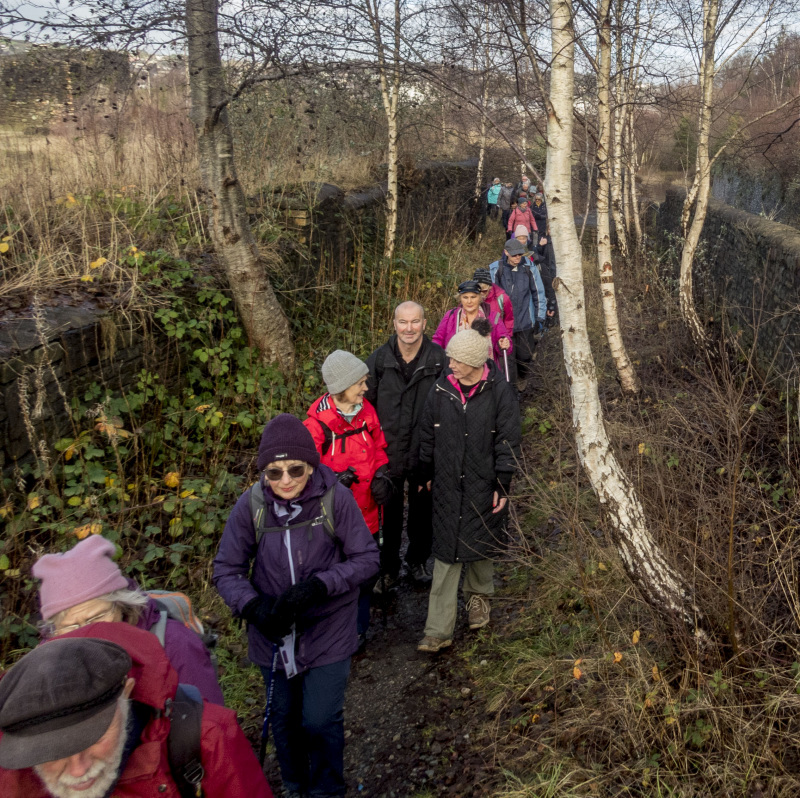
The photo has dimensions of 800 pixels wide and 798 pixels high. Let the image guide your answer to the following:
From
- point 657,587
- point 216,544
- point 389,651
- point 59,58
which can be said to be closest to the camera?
point 657,587

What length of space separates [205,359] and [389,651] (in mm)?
3175

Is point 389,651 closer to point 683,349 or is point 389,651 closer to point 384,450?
point 384,450

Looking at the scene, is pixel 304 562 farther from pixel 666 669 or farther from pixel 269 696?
pixel 666 669

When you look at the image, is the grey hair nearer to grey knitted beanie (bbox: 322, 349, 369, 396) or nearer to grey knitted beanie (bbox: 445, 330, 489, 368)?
grey knitted beanie (bbox: 322, 349, 369, 396)

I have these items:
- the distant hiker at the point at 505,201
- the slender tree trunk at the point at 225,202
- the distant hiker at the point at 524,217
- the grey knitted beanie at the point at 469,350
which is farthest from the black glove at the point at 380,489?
the distant hiker at the point at 505,201

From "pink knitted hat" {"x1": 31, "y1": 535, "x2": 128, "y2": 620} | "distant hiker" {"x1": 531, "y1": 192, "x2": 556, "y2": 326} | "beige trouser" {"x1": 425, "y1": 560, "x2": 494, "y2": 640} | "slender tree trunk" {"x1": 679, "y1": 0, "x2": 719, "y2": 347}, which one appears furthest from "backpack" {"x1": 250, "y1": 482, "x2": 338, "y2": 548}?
"distant hiker" {"x1": 531, "y1": 192, "x2": 556, "y2": 326}

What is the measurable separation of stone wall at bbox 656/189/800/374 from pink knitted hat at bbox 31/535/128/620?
170 inches

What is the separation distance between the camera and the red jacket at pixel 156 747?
179cm

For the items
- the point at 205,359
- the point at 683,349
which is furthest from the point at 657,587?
the point at 683,349

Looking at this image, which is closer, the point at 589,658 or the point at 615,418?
the point at 589,658

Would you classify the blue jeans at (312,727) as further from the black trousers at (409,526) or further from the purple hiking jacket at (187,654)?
the black trousers at (409,526)

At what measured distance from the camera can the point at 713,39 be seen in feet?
26.9

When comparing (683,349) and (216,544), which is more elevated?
(683,349)

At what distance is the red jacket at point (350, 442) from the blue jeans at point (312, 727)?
51.8 inches
